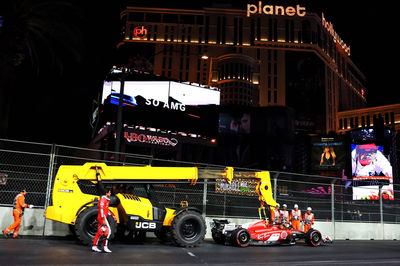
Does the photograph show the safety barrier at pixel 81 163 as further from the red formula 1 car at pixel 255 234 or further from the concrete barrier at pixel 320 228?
the red formula 1 car at pixel 255 234

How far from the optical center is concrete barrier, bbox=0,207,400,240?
11.7 m

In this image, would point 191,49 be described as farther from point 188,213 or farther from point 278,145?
point 188,213

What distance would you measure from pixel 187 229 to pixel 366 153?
4721 centimetres

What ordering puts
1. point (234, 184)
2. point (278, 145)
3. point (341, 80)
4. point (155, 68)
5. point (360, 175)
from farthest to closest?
point (341, 80) < point (155, 68) < point (278, 145) < point (360, 175) < point (234, 184)

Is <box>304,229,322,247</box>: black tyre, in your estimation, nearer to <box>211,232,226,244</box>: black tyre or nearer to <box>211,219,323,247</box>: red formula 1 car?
<box>211,219,323,247</box>: red formula 1 car

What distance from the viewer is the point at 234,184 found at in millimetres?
14531

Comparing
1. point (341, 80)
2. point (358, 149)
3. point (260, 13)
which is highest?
point (260, 13)

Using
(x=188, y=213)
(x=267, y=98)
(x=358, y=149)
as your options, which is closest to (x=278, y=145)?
(x=358, y=149)

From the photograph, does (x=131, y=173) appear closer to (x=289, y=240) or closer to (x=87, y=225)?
(x=87, y=225)

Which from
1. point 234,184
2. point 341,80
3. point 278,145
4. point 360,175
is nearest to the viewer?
point 234,184

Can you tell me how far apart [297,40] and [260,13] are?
16469mm

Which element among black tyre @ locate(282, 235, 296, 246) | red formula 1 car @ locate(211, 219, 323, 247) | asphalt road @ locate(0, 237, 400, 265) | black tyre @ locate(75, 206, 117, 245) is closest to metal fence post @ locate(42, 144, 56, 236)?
asphalt road @ locate(0, 237, 400, 265)

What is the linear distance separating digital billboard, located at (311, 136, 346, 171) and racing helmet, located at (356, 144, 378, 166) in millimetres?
2265

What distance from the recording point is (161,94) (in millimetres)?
50344
